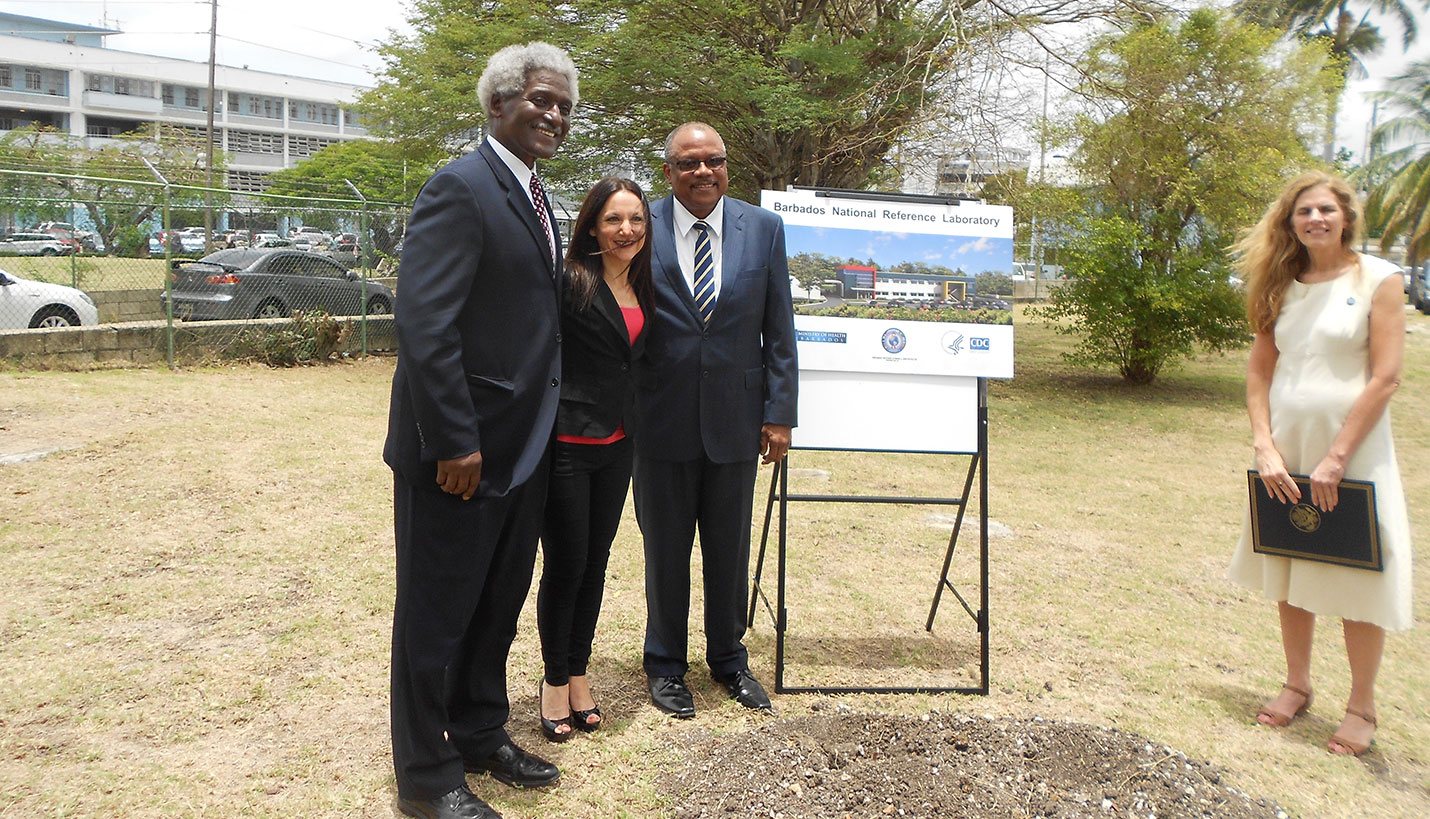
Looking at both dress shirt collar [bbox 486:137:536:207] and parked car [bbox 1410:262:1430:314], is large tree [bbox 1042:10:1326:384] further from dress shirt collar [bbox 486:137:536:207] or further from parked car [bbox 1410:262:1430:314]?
parked car [bbox 1410:262:1430:314]

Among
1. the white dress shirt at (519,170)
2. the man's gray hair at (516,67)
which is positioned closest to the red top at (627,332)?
the white dress shirt at (519,170)

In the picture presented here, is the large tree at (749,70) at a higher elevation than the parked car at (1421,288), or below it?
higher

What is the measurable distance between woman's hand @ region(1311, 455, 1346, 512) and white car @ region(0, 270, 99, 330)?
473 inches

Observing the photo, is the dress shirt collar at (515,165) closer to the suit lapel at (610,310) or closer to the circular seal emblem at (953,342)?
the suit lapel at (610,310)

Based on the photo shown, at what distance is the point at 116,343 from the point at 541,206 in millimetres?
10125

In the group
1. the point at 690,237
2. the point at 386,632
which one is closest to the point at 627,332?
the point at 690,237

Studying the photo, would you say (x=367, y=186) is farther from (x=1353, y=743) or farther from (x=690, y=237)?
(x=1353, y=743)

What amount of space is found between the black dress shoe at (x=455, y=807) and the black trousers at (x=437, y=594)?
0.09 ft

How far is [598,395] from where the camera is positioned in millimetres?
3281

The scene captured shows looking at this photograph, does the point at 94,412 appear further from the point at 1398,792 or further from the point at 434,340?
the point at 1398,792

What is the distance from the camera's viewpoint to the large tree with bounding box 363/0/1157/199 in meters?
12.5

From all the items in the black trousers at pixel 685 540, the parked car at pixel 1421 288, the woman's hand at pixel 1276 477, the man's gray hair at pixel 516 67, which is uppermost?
the parked car at pixel 1421 288

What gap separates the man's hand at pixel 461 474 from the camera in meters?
2.69

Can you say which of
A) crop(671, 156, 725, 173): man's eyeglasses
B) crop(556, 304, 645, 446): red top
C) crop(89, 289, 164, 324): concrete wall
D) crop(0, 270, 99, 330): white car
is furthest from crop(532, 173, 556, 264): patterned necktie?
crop(89, 289, 164, 324): concrete wall
